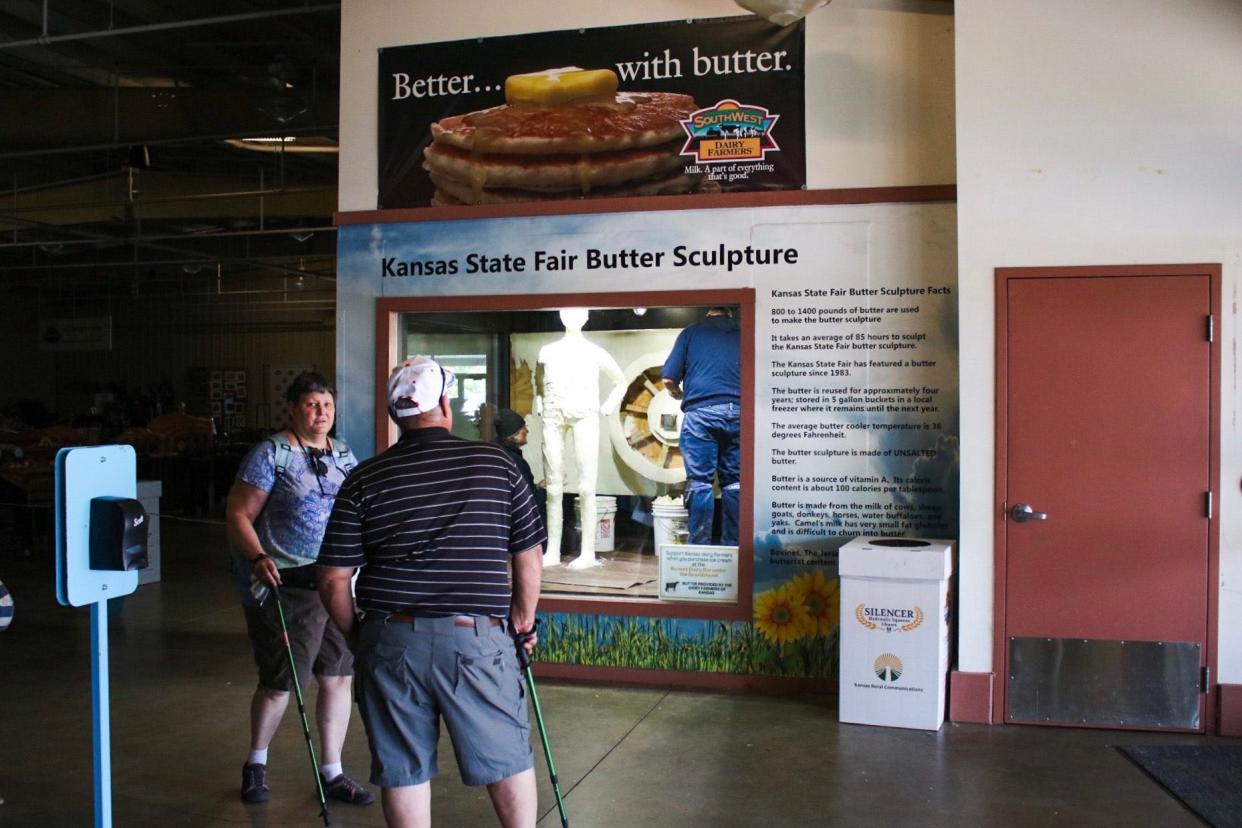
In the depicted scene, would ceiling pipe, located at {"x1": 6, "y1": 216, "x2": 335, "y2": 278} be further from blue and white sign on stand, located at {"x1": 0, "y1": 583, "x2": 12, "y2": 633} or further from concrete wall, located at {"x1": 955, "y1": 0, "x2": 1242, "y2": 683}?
concrete wall, located at {"x1": 955, "y1": 0, "x2": 1242, "y2": 683}

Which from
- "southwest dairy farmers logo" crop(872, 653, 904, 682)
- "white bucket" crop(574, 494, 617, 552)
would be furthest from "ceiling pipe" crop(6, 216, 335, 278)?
"southwest dairy farmers logo" crop(872, 653, 904, 682)

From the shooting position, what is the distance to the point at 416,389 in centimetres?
319

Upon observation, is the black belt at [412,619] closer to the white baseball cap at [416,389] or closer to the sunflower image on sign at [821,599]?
the white baseball cap at [416,389]

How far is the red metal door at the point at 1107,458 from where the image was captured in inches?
211

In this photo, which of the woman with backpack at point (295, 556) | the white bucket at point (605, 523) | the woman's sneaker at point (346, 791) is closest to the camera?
the woman with backpack at point (295, 556)

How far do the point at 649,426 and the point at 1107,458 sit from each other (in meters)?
2.44

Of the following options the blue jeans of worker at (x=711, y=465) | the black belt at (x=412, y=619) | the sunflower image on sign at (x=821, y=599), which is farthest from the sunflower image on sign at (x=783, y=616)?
the black belt at (x=412, y=619)

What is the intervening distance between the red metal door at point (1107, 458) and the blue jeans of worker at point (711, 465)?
144 cm

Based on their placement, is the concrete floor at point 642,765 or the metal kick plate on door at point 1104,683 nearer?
the concrete floor at point 642,765

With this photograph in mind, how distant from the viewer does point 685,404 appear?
6.47 meters

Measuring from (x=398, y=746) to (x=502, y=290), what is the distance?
3.76m

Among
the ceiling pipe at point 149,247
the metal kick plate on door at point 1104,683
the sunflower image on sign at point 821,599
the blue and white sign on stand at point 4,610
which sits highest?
Answer: the ceiling pipe at point 149,247

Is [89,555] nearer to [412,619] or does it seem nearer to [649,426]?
[412,619]

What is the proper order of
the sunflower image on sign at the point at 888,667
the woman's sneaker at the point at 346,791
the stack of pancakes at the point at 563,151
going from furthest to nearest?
1. the stack of pancakes at the point at 563,151
2. the sunflower image on sign at the point at 888,667
3. the woman's sneaker at the point at 346,791
